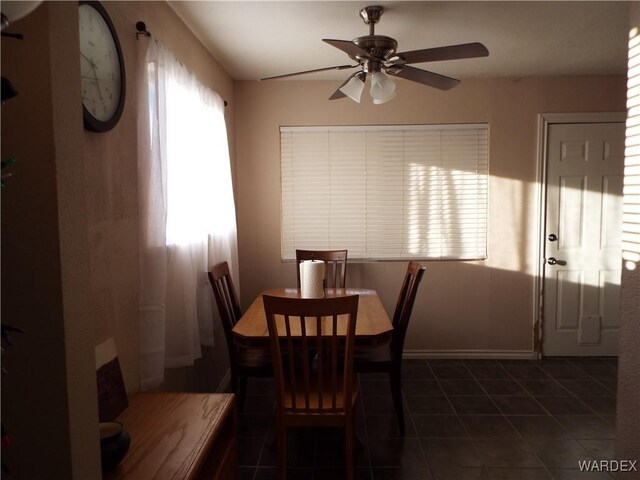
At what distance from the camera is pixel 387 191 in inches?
142

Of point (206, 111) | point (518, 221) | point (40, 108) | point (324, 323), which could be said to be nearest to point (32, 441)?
point (40, 108)

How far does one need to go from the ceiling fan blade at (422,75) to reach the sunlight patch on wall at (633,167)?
750mm

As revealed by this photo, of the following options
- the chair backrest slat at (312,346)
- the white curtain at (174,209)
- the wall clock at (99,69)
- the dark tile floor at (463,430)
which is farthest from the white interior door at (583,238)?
the wall clock at (99,69)

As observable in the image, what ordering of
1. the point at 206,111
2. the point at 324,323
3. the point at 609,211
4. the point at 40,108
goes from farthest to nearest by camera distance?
the point at 609,211, the point at 206,111, the point at 324,323, the point at 40,108

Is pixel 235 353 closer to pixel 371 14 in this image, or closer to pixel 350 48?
pixel 350 48

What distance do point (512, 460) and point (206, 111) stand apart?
8.78 feet

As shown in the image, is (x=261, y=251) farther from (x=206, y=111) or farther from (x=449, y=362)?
(x=449, y=362)

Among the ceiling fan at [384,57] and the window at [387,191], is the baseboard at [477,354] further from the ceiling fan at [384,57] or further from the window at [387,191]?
the ceiling fan at [384,57]

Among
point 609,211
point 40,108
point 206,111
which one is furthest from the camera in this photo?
point 609,211

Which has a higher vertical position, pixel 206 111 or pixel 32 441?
pixel 206 111

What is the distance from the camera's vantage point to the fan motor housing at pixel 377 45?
6.55 ft

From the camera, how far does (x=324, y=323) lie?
2152 millimetres

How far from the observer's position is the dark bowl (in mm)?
1181

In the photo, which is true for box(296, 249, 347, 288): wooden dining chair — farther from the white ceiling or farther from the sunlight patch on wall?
the sunlight patch on wall
